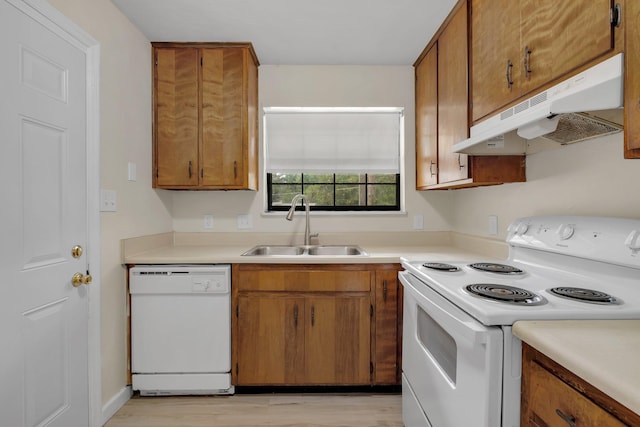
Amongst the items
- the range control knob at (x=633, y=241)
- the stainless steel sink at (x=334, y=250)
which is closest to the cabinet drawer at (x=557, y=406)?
the range control knob at (x=633, y=241)

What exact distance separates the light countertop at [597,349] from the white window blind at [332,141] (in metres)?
1.98

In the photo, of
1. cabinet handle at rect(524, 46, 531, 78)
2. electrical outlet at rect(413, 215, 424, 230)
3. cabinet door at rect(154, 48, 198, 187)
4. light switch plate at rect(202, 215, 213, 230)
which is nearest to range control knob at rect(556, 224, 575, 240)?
cabinet handle at rect(524, 46, 531, 78)

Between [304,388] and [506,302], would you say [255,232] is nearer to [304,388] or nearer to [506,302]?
[304,388]

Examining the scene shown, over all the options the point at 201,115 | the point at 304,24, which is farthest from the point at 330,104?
the point at 201,115

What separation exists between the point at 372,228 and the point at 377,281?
0.69 metres

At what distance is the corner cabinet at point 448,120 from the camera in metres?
1.71

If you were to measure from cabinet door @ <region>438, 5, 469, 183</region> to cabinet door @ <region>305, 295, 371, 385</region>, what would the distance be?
3.12ft

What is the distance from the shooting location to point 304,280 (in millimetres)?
1986

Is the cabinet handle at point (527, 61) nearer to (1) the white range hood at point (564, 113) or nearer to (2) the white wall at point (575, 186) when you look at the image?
(1) the white range hood at point (564, 113)

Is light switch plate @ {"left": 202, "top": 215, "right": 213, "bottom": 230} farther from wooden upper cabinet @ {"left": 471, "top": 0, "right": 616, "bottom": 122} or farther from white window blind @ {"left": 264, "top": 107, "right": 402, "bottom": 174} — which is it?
wooden upper cabinet @ {"left": 471, "top": 0, "right": 616, "bottom": 122}

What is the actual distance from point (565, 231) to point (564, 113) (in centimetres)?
55

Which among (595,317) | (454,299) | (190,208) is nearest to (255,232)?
(190,208)

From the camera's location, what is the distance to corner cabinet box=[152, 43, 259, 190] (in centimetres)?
224

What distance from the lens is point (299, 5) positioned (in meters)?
1.83
